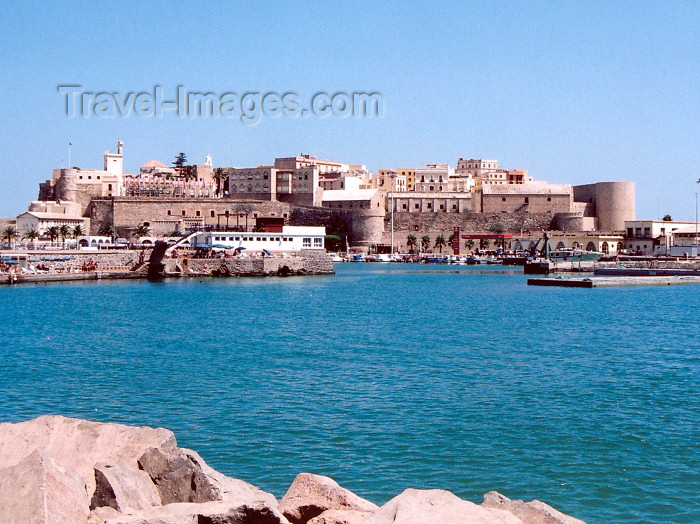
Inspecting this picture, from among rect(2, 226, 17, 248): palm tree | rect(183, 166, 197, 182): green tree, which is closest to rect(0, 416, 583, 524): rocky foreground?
rect(2, 226, 17, 248): palm tree

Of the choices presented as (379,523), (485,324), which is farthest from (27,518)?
(485,324)

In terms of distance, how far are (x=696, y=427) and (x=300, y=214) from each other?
2645 inches

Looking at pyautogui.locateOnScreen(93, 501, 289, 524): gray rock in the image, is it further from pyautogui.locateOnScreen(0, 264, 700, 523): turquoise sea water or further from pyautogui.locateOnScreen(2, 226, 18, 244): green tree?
pyautogui.locateOnScreen(2, 226, 18, 244): green tree

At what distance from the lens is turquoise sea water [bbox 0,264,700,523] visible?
29.9ft

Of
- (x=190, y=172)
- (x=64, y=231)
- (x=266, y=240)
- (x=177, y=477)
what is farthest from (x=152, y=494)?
(x=190, y=172)

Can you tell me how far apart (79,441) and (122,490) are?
4.82 ft

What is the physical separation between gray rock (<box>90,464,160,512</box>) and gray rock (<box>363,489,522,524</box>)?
75.6 inches

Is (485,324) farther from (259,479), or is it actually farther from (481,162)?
(481,162)

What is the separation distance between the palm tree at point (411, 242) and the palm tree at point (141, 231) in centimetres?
2509

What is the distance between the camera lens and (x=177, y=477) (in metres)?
7.16

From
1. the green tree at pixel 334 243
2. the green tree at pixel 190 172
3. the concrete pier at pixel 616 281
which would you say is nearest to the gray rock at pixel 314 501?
the concrete pier at pixel 616 281

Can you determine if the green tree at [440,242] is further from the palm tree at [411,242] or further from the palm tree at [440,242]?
the palm tree at [411,242]

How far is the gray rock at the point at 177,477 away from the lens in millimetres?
6992

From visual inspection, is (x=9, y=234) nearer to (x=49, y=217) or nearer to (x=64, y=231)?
(x=49, y=217)
